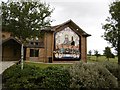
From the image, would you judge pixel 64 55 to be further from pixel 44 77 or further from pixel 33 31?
pixel 44 77

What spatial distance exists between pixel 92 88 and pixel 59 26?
3412 cm

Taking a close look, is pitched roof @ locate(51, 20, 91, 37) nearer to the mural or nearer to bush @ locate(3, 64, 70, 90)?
the mural

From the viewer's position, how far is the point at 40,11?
1161 inches

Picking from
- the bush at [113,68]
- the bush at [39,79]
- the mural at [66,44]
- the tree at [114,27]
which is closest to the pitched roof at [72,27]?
the mural at [66,44]

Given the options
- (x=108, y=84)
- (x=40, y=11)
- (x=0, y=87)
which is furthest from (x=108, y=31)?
(x=0, y=87)

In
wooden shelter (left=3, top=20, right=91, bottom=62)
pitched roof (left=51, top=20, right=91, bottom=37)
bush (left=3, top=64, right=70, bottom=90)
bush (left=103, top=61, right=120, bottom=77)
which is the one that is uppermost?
pitched roof (left=51, top=20, right=91, bottom=37)

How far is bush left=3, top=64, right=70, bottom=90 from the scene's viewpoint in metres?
16.7

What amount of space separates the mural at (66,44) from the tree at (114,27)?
19.0 meters

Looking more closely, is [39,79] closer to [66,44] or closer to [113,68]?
[113,68]

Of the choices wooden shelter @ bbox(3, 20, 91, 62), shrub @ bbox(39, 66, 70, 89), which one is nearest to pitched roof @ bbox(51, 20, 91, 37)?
wooden shelter @ bbox(3, 20, 91, 62)

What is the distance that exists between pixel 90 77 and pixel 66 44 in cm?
3329

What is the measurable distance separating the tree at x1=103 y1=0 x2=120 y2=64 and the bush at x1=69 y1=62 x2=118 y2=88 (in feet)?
37.8

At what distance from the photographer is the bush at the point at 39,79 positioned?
656 inches

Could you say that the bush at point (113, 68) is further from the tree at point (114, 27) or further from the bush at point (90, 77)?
the tree at point (114, 27)
